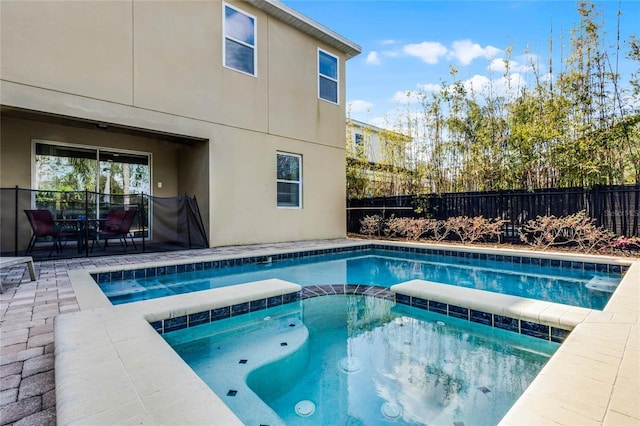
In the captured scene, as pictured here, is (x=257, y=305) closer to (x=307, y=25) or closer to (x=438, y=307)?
(x=438, y=307)

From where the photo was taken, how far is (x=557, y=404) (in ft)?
4.88

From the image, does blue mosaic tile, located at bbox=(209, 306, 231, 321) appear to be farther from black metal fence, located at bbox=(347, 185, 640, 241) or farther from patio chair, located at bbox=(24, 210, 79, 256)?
black metal fence, located at bbox=(347, 185, 640, 241)

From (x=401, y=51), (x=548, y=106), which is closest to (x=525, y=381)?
(x=548, y=106)

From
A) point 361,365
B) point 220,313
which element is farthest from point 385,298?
point 220,313

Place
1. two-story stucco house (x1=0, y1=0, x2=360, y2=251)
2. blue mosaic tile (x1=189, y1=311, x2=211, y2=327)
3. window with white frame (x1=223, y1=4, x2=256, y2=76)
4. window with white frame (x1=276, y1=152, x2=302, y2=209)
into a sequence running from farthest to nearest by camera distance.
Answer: window with white frame (x1=276, y1=152, x2=302, y2=209) < window with white frame (x1=223, y1=4, x2=256, y2=76) < two-story stucco house (x1=0, y1=0, x2=360, y2=251) < blue mosaic tile (x1=189, y1=311, x2=211, y2=327)

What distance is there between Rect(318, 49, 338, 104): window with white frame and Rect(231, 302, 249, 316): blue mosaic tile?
7.38 m

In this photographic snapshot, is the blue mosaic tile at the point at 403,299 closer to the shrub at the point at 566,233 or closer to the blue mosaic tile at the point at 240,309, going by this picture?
the blue mosaic tile at the point at 240,309

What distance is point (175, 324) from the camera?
2.96m

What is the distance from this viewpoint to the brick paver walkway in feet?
4.94

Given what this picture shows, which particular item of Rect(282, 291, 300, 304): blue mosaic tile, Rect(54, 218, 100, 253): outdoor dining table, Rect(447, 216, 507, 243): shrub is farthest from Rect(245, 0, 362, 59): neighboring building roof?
Rect(282, 291, 300, 304): blue mosaic tile

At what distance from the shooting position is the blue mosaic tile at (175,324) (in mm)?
2904

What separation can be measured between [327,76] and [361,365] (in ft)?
28.8

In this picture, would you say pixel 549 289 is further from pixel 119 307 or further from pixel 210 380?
pixel 119 307

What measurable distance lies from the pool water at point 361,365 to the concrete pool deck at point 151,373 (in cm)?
43
